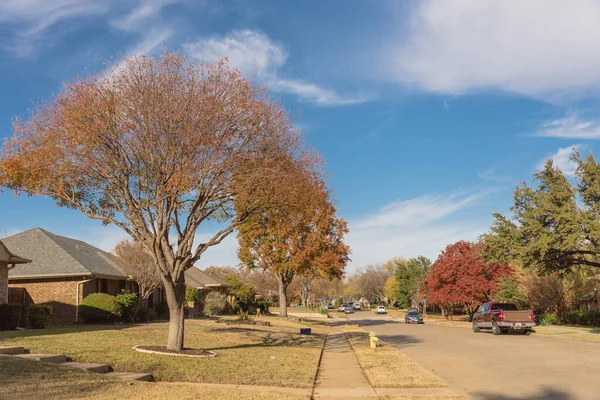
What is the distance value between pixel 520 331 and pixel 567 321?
8.45m

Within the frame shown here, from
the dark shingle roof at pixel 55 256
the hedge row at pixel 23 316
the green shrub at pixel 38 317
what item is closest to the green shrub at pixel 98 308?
the dark shingle roof at pixel 55 256

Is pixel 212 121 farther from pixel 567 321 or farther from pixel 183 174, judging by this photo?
pixel 567 321

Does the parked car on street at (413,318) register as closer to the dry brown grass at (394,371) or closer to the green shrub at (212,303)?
the green shrub at (212,303)

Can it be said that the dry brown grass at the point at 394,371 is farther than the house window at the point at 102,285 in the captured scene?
No

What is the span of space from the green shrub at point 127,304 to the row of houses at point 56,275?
1761 mm

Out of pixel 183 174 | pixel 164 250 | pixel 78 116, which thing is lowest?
pixel 164 250

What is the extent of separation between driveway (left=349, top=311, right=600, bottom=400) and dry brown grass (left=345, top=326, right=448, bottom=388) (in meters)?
0.49

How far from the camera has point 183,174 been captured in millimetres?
14977

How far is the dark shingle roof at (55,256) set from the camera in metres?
26.2

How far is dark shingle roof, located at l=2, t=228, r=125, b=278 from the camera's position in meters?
26.2

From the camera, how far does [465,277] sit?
148 feet

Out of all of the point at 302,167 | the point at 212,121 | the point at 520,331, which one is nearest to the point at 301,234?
the point at 520,331

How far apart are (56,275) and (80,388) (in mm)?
18164

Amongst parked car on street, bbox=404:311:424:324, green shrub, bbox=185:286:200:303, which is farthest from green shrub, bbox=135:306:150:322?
parked car on street, bbox=404:311:424:324
